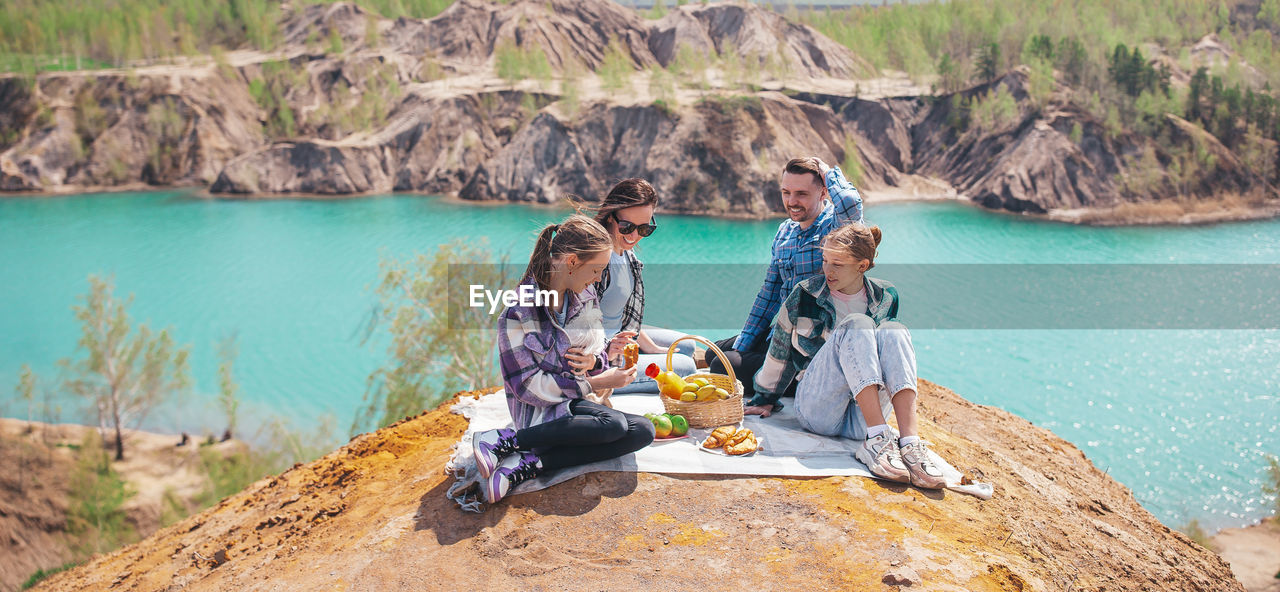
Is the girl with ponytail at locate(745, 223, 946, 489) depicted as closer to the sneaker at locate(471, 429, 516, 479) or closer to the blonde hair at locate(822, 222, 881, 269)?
the blonde hair at locate(822, 222, 881, 269)

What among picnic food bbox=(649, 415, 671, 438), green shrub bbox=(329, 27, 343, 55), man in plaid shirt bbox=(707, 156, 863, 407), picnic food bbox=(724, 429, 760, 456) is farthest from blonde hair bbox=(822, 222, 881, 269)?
green shrub bbox=(329, 27, 343, 55)

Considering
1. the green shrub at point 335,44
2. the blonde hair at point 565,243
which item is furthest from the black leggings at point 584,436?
the green shrub at point 335,44

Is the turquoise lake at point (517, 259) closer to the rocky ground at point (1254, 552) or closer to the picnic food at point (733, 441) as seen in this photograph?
the rocky ground at point (1254, 552)

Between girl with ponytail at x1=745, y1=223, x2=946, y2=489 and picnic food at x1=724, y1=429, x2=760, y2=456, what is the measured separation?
0.44m

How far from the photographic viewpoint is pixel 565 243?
168 inches

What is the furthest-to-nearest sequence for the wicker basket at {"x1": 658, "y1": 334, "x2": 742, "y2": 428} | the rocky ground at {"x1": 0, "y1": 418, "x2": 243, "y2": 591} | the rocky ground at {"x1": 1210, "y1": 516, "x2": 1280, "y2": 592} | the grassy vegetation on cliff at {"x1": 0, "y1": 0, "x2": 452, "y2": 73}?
the grassy vegetation on cliff at {"x1": 0, "y1": 0, "x2": 452, "y2": 73}, the rocky ground at {"x1": 0, "y1": 418, "x2": 243, "y2": 591}, the rocky ground at {"x1": 1210, "y1": 516, "x2": 1280, "y2": 592}, the wicker basket at {"x1": 658, "y1": 334, "x2": 742, "y2": 428}

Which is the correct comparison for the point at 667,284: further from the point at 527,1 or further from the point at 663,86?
the point at 527,1

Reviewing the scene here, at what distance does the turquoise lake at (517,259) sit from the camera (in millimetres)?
15305

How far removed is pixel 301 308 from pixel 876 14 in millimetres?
68522

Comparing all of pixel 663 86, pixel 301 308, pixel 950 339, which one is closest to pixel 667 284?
pixel 950 339

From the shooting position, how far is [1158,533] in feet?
18.1

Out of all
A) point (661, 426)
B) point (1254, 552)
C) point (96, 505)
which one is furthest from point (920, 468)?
point (96, 505)

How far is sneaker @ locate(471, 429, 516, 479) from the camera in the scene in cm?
435

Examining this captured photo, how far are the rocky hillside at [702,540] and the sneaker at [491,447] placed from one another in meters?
0.28
